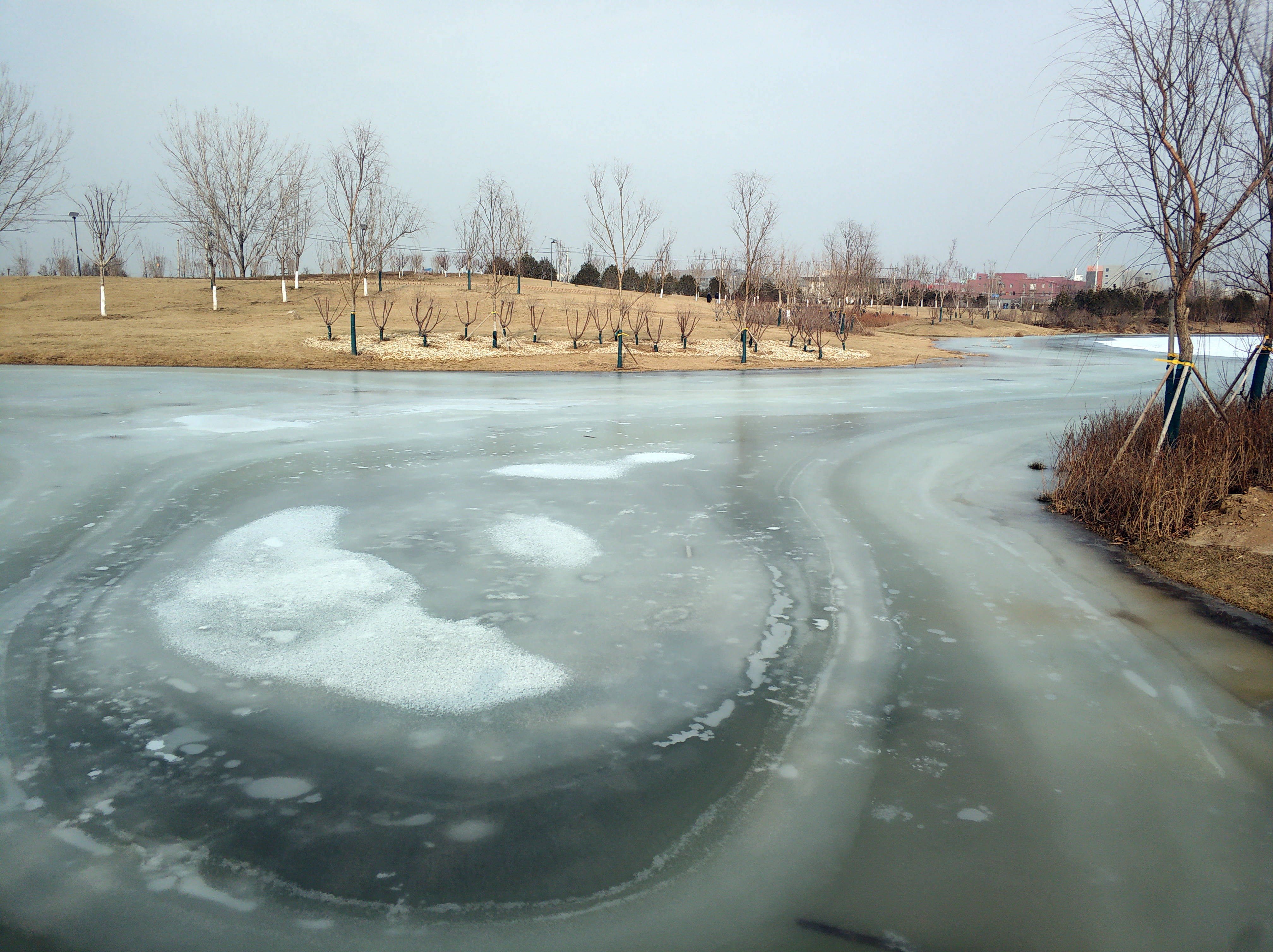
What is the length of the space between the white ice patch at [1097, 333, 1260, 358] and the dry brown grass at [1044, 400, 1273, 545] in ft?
3.28

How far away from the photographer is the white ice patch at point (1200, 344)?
1498cm

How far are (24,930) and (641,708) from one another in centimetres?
236

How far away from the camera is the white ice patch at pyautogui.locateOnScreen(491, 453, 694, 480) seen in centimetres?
901

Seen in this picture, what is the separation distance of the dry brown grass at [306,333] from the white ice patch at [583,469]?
51.3 ft

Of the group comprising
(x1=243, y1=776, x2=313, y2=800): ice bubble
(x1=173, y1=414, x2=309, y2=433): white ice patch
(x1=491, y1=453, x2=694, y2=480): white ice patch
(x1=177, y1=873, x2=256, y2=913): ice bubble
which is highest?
(x1=173, y1=414, x2=309, y2=433): white ice patch

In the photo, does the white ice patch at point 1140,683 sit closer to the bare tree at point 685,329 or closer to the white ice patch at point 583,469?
the white ice patch at point 583,469

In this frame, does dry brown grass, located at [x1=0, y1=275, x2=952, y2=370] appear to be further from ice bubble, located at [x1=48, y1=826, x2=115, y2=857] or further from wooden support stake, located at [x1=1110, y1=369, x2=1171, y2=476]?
ice bubble, located at [x1=48, y1=826, x2=115, y2=857]

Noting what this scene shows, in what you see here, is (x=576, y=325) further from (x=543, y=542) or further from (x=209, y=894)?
(x=209, y=894)

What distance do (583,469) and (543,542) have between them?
9.26 ft

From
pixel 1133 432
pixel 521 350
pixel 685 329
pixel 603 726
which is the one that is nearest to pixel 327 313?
pixel 521 350

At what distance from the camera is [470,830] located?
10.1ft

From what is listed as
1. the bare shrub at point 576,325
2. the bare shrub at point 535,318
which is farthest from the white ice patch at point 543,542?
the bare shrub at point 535,318

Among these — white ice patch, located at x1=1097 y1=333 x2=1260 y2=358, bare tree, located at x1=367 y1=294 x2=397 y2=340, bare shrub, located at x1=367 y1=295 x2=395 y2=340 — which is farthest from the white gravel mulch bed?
white ice patch, located at x1=1097 y1=333 x2=1260 y2=358

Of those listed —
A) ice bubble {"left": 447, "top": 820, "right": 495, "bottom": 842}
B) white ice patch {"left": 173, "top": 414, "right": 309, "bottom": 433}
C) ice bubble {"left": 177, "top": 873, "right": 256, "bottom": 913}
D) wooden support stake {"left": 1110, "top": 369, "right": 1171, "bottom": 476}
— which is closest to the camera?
ice bubble {"left": 177, "top": 873, "right": 256, "bottom": 913}
